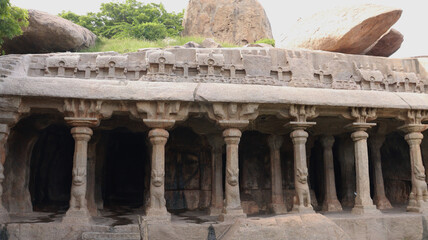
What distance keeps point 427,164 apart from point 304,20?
17.7 ft

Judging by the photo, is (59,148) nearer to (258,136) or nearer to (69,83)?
(69,83)

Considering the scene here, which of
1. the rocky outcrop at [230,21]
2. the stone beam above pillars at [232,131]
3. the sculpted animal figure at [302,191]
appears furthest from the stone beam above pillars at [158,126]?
the rocky outcrop at [230,21]

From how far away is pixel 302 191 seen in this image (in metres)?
7.17

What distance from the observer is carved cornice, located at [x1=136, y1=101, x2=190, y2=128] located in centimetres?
674

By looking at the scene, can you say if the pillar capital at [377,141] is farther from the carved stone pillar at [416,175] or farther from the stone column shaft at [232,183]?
the stone column shaft at [232,183]

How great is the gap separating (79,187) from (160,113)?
1.94m

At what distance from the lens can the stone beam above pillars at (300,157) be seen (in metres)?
7.14

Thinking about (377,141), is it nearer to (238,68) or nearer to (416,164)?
(416,164)

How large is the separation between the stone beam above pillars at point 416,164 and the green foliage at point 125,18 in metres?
17.2

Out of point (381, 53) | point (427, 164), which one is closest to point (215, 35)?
point (381, 53)

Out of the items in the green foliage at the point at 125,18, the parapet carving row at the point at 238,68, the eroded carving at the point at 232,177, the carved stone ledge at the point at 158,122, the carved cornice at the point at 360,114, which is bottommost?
the eroded carving at the point at 232,177

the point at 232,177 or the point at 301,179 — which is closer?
the point at 232,177

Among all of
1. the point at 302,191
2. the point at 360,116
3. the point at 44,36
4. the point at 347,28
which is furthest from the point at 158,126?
the point at 347,28

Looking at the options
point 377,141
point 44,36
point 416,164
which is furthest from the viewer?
point 44,36
